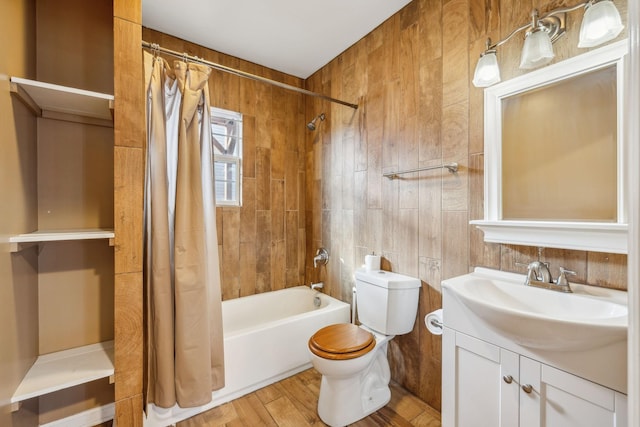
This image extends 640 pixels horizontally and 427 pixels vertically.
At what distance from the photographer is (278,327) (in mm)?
2041

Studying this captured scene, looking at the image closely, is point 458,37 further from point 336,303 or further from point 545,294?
point 336,303

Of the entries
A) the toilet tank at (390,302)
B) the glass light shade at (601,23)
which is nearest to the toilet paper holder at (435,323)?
the toilet tank at (390,302)

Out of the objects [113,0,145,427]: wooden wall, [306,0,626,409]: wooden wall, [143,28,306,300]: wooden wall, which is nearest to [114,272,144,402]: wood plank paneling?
[113,0,145,427]: wooden wall

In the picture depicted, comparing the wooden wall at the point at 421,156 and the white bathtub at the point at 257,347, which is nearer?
the wooden wall at the point at 421,156

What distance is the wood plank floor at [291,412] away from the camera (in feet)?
5.49

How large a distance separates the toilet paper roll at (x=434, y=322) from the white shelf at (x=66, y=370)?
1.55m

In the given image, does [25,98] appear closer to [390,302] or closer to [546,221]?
[390,302]

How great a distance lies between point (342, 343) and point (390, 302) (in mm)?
390

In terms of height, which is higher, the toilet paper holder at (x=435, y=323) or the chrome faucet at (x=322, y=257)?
the chrome faucet at (x=322, y=257)

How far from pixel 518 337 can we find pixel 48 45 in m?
2.48

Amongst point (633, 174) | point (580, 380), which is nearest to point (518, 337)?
point (580, 380)

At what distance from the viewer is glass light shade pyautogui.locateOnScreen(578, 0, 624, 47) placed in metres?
1.04

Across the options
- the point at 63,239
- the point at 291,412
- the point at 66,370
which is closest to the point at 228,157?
the point at 63,239

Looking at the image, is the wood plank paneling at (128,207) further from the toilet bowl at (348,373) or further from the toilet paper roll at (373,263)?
the toilet paper roll at (373,263)
